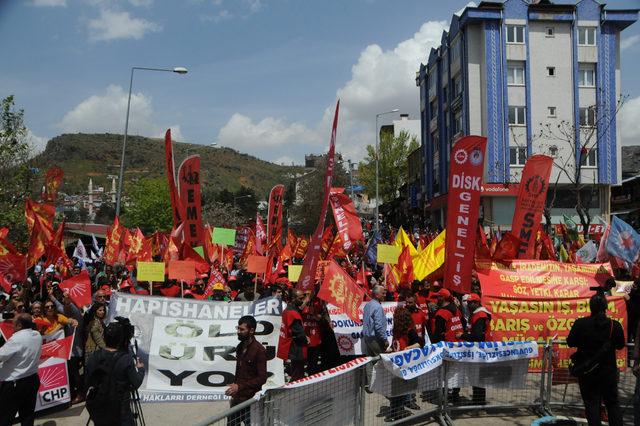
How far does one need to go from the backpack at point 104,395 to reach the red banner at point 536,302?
17.9ft

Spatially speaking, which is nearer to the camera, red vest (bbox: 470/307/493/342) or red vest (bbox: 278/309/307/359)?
red vest (bbox: 470/307/493/342)

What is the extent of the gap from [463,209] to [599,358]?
3757 mm

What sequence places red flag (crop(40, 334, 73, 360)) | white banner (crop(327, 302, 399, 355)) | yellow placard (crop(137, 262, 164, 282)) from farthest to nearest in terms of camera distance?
yellow placard (crop(137, 262, 164, 282)), white banner (crop(327, 302, 399, 355)), red flag (crop(40, 334, 73, 360))

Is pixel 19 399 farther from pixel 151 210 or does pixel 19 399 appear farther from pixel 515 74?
pixel 151 210

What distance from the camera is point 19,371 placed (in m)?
5.88

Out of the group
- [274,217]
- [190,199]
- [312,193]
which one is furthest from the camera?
[312,193]

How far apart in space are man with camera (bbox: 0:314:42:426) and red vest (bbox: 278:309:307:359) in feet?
10.1

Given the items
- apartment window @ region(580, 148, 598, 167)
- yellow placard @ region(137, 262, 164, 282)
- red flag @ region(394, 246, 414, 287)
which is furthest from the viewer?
apartment window @ region(580, 148, 598, 167)

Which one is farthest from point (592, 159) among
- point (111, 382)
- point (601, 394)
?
point (111, 382)

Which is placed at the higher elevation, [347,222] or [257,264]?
[347,222]

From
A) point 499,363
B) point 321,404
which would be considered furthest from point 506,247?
point 321,404

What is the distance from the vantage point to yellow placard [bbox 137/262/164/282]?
1224cm

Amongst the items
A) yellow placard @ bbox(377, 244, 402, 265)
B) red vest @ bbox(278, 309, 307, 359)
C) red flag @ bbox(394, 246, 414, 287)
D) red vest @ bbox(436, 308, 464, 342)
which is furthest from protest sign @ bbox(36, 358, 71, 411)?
red flag @ bbox(394, 246, 414, 287)

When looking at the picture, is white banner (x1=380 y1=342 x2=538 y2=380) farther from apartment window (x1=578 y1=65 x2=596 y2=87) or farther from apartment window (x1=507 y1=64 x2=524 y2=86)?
apartment window (x1=578 y1=65 x2=596 y2=87)
